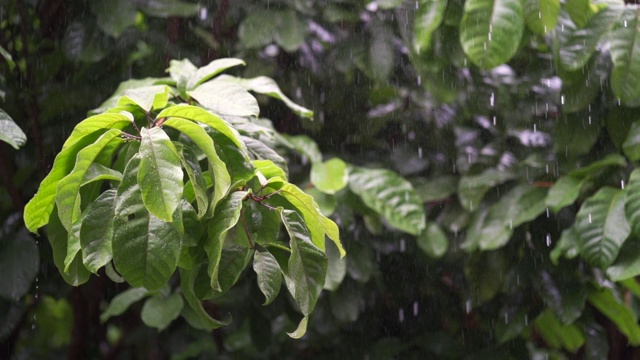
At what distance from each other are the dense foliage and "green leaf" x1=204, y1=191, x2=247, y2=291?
0.49 meters

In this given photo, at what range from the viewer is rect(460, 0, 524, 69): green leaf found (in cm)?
159

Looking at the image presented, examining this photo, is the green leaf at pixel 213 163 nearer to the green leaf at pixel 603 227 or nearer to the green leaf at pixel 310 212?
the green leaf at pixel 310 212

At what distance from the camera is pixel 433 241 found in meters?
1.92

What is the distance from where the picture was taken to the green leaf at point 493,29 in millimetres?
1586

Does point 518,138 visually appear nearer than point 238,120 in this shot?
No

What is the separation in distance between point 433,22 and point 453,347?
2.97 feet

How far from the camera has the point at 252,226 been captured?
93 centimetres

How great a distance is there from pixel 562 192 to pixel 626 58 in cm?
33

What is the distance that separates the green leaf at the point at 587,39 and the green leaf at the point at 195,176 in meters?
1.07

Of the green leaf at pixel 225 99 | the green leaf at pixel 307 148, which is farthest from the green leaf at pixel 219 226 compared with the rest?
the green leaf at pixel 307 148

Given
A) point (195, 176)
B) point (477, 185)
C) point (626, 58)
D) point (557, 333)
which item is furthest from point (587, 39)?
point (195, 176)

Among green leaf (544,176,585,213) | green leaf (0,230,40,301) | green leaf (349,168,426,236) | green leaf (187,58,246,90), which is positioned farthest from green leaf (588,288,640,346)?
green leaf (0,230,40,301)

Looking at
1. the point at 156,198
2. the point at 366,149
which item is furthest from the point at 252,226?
the point at 366,149

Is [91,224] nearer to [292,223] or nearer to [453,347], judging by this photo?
[292,223]
